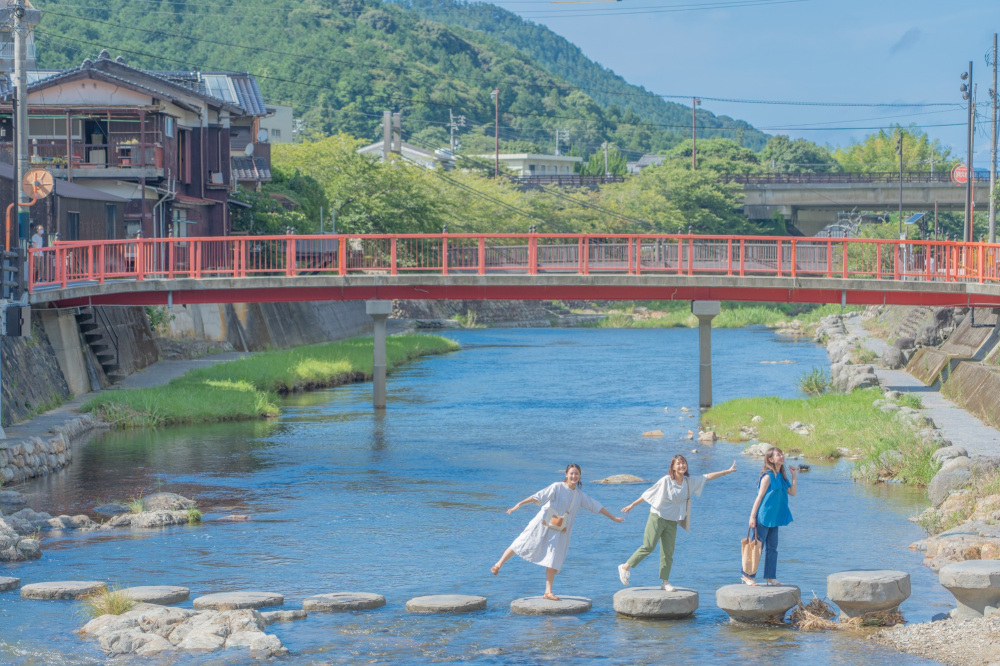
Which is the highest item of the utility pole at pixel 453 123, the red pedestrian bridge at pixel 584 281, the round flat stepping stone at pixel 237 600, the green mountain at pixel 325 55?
the green mountain at pixel 325 55

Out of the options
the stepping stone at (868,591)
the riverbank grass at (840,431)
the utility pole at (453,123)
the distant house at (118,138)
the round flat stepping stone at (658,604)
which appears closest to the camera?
the stepping stone at (868,591)

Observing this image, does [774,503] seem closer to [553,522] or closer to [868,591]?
[868,591]

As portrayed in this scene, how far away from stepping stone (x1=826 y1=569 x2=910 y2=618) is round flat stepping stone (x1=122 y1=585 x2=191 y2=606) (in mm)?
8328

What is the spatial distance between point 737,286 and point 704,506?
50.2 feet

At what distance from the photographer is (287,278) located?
37.9 meters

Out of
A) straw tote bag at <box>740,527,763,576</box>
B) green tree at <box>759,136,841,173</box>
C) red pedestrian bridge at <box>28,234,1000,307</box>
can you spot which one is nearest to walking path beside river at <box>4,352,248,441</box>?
red pedestrian bridge at <box>28,234,1000,307</box>

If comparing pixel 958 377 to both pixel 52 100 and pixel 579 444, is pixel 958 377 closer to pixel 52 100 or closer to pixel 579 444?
pixel 579 444

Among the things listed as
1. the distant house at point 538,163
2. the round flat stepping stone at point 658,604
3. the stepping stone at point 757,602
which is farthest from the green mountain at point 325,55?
the stepping stone at point 757,602

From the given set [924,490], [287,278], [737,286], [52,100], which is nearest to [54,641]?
[924,490]

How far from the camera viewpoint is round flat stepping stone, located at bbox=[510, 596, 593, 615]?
15398mm

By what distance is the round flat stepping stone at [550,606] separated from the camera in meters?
15.4

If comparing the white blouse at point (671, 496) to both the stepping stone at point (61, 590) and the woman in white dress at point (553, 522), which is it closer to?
the woman in white dress at point (553, 522)

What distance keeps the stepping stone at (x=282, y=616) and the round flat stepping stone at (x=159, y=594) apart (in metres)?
1.45

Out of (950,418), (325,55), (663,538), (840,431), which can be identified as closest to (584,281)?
(840,431)
